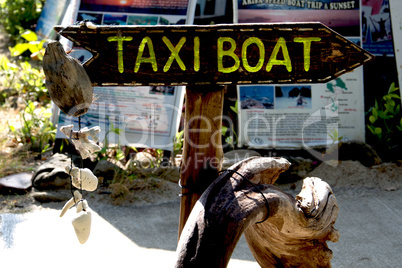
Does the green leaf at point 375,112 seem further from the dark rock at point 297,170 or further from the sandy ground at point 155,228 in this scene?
the dark rock at point 297,170

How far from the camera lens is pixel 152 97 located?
15.0 feet

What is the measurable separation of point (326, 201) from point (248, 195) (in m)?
0.49

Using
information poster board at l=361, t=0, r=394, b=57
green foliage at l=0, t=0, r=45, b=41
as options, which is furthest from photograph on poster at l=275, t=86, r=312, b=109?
green foliage at l=0, t=0, r=45, b=41

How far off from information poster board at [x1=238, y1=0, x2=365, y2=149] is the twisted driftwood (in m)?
2.22

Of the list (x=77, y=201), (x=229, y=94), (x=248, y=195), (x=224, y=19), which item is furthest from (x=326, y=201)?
(x=224, y=19)

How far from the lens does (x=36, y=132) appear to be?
5.00 m

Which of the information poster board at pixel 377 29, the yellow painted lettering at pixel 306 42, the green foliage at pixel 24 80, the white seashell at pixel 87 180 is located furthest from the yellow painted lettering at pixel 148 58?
the green foliage at pixel 24 80

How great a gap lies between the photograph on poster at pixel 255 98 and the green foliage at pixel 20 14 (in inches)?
173

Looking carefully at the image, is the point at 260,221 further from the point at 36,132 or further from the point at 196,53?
the point at 36,132

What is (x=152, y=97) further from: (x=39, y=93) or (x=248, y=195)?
(x=248, y=195)

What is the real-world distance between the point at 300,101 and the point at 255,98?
1.37ft

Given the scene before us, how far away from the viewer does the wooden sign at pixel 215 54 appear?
6.77 feet

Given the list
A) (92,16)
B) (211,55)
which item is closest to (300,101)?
(92,16)

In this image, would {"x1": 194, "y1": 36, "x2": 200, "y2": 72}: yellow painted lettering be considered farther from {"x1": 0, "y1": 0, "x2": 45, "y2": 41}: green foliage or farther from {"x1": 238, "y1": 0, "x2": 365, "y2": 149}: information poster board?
{"x1": 0, "y1": 0, "x2": 45, "y2": 41}: green foliage
